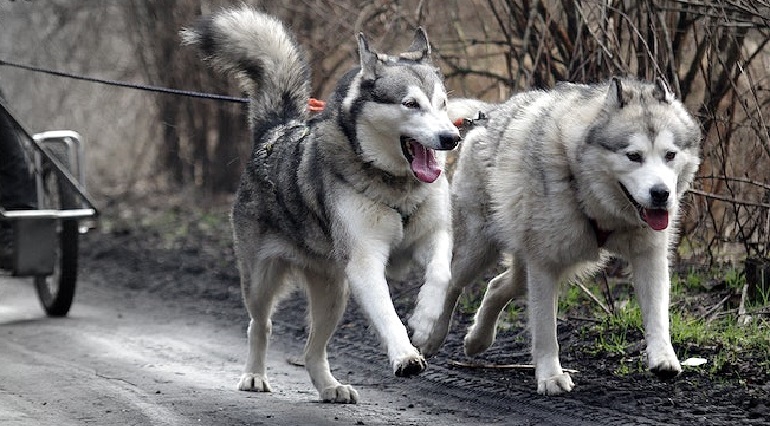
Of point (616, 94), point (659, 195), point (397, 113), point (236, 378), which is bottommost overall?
point (236, 378)

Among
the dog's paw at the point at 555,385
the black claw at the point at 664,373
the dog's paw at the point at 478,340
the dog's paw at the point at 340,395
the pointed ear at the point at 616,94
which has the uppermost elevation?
the pointed ear at the point at 616,94

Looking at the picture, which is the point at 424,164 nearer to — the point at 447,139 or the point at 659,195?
the point at 447,139

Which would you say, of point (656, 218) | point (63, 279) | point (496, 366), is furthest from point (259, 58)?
point (63, 279)

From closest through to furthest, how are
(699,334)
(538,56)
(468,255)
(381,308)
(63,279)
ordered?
(381,308) < (699,334) < (468,255) < (538,56) < (63,279)

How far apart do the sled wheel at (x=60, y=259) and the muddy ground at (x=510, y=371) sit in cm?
105

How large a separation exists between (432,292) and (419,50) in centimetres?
126

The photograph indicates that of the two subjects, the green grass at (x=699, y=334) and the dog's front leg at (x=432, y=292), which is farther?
the green grass at (x=699, y=334)

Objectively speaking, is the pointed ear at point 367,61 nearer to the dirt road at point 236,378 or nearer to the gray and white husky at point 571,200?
the gray and white husky at point 571,200

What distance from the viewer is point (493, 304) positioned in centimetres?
665

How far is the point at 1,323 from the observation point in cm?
868

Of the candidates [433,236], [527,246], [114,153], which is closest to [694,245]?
[527,246]

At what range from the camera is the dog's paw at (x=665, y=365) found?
5395mm

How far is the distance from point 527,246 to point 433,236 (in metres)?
0.65

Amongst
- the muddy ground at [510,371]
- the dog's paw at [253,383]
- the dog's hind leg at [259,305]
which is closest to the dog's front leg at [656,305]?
the muddy ground at [510,371]
